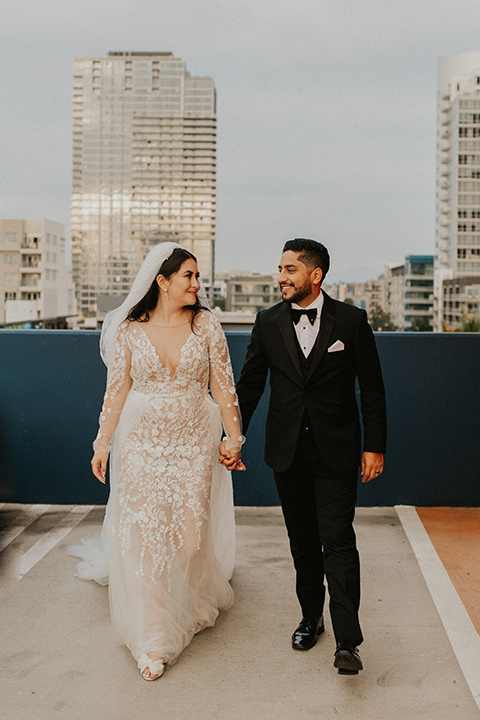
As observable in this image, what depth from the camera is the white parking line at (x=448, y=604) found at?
9.11 feet

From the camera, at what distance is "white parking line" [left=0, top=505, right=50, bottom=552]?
4281 millimetres

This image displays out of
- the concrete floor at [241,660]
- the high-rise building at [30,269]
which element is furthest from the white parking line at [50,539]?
the high-rise building at [30,269]

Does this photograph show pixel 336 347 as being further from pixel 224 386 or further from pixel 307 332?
pixel 224 386

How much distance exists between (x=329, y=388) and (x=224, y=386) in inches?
21.2

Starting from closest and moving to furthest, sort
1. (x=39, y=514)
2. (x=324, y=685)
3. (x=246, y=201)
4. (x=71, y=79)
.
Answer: (x=324, y=685) < (x=39, y=514) < (x=246, y=201) < (x=71, y=79)

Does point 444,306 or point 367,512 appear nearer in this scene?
point 367,512

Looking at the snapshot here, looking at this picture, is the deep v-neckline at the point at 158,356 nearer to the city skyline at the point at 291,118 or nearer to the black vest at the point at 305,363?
the black vest at the point at 305,363

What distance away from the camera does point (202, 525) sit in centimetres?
305

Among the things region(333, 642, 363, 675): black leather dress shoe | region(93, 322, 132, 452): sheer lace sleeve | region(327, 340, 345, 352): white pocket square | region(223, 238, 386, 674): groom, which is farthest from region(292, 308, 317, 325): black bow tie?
region(333, 642, 363, 675): black leather dress shoe

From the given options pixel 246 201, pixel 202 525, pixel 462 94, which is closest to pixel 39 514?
pixel 202 525

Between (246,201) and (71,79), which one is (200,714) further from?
(71,79)

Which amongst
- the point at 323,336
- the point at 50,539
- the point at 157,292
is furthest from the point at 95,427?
the point at 323,336

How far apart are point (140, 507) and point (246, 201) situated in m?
36.6

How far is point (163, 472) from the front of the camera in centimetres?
301
